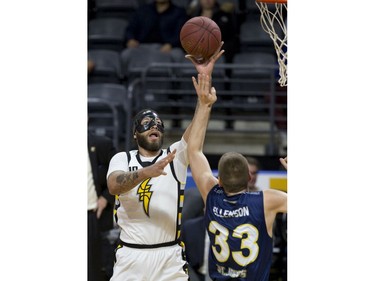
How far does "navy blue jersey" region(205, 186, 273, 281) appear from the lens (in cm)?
579

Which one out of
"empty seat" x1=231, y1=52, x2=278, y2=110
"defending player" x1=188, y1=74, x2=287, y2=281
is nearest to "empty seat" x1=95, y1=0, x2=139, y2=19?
"empty seat" x1=231, y1=52, x2=278, y2=110

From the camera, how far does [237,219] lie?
582 centimetres

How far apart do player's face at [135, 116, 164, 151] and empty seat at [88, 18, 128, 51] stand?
561 centimetres

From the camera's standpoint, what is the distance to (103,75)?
36.1 ft

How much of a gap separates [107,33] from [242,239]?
6.22 metres

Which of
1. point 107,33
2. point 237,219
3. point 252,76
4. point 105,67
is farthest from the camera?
point 107,33

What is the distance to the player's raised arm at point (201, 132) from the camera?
5715mm

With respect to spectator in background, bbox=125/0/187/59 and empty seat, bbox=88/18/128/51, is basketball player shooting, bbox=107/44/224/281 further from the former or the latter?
empty seat, bbox=88/18/128/51

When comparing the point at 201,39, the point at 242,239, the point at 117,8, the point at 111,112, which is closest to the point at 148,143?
the point at 201,39

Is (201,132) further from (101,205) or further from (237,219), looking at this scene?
(101,205)

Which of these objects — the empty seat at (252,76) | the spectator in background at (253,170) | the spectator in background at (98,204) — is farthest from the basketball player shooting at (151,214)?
the empty seat at (252,76)

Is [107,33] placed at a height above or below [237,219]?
above
